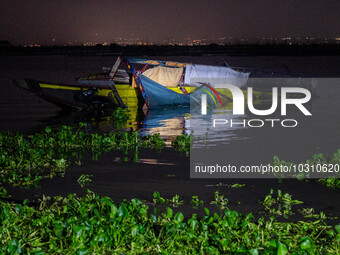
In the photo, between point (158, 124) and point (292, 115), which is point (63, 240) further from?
point (292, 115)

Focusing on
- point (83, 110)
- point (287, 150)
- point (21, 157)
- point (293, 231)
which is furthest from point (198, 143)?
point (83, 110)

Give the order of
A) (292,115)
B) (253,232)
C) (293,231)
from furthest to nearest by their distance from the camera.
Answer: (292,115) < (293,231) < (253,232)

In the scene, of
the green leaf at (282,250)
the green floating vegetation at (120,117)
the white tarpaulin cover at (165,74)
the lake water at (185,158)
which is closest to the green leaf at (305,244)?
the green leaf at (282,250)

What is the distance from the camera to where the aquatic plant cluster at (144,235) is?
4746mm

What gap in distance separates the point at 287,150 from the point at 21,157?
591cm

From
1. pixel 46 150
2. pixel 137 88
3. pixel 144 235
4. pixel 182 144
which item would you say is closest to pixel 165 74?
pixel 137 88

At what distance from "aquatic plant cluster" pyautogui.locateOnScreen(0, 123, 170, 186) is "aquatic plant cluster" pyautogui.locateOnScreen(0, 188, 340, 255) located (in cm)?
290

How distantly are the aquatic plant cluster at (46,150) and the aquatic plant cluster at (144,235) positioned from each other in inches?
114

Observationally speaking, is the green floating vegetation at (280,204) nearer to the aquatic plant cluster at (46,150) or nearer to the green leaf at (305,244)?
the green leaf at (305,244)

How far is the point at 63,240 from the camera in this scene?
5.00m

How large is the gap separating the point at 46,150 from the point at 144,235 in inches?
240

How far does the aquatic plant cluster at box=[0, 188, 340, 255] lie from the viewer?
187 inches

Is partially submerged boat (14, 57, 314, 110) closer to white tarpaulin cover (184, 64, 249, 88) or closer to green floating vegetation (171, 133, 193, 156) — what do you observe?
white tarpaulin cover (184, 64, 249, 88)

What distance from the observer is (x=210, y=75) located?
20719mm
